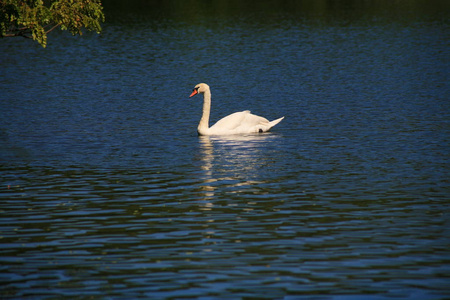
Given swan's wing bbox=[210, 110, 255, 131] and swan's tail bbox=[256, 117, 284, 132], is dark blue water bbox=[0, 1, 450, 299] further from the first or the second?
swan's wing bbox=[210, 110, 255, 131]

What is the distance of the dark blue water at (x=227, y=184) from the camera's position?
12844mm

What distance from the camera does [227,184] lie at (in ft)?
65.6

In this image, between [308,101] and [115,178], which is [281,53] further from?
[115,178]

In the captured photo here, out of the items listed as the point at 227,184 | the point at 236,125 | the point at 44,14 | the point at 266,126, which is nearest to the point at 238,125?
the point at 236,125

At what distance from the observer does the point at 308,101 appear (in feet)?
122

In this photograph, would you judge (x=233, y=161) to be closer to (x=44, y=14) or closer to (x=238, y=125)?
(x=238, y=125)

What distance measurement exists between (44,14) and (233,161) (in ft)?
21.7

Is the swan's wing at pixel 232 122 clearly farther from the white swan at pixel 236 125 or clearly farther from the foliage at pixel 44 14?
the foliage at pixel 44 14

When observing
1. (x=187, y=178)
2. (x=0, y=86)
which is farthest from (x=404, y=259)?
(x=0, y=86)

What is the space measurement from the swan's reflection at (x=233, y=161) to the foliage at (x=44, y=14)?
195 inches

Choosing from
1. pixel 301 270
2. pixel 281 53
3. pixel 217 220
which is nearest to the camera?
pixel 301 270

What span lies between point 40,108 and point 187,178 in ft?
56.4

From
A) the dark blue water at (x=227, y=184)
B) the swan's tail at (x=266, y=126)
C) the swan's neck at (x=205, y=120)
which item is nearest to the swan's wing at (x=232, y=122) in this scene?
the swan's neck at (x=205, y=120)

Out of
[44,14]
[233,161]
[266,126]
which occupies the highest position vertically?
[44,14]
